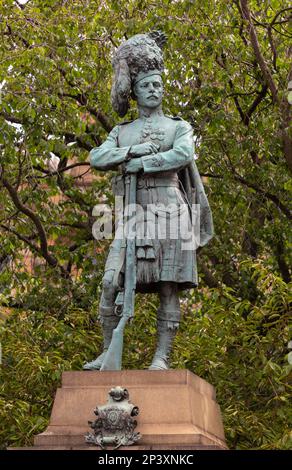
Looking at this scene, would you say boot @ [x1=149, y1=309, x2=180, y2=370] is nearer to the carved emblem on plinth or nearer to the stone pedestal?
the stone pedestal

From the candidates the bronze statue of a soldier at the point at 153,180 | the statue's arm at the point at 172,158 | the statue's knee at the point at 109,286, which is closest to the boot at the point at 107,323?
the bronze statue of a soldier at the point at 153,180

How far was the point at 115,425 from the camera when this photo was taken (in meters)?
10.2

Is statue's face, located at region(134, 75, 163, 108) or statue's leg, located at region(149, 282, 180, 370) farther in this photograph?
statue's face, located at region(134, 75, 163, 108)

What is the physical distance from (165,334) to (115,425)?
1218 millimetres

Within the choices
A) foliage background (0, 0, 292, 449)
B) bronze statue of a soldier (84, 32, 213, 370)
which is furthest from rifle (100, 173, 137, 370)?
foliage background (0, 0, 292, 449)

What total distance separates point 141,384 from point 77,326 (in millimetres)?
5448

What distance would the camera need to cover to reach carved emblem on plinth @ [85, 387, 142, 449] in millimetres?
10164

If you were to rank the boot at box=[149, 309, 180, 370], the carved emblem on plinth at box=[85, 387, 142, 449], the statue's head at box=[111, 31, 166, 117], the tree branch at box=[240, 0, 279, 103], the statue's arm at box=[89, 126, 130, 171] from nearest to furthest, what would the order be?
the carved emblem on plinth at box=[85, 387, 142, 449] < the boot at box=[149, 309, 180, 370] < the statue's arm at box=[89, 126, 130, 171] < the statue's head at box=[111, 31, 166, 117] < the tree branch at box=[240, 0, 279, 103]

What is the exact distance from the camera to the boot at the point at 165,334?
436 inches

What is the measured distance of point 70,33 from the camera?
18.2 metres

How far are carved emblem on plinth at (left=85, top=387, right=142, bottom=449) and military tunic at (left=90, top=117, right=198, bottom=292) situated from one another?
123 centimetres
